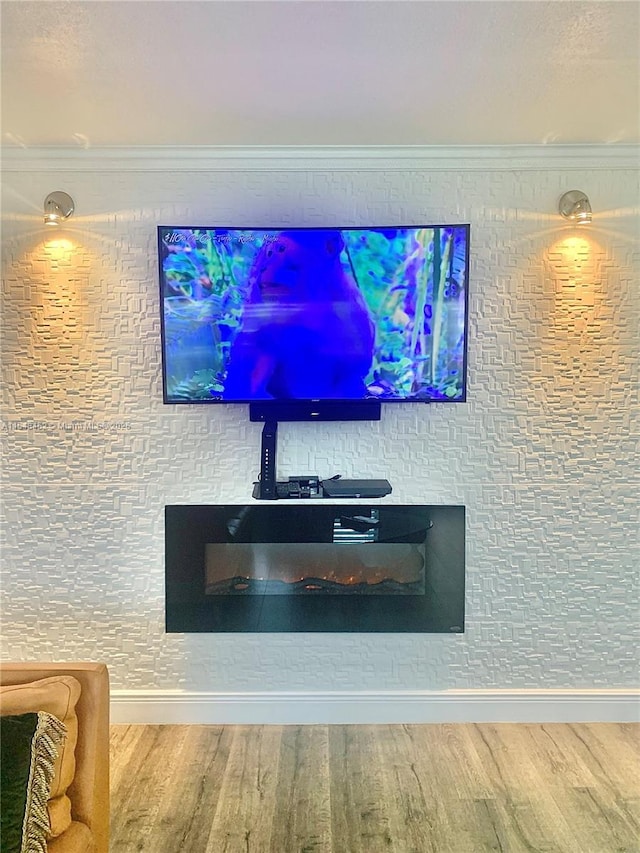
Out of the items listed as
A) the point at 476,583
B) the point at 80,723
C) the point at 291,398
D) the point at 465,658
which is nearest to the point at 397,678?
the point at 465,658

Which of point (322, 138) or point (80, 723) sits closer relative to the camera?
point (80, 723)

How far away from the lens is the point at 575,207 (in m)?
2.68

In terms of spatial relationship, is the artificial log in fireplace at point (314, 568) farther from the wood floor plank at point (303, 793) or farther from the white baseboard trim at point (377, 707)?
the wood floor plank at point (303, 793)

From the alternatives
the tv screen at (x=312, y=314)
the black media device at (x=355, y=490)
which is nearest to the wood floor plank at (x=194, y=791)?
the black media device at (x=355, y=490)

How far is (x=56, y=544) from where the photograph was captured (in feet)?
9.34

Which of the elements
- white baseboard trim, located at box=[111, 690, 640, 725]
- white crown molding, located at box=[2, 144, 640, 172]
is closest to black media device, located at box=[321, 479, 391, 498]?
white baseboard trim, located at box=[111, 690, 640, 725]

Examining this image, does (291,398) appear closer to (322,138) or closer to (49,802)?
(322,138)

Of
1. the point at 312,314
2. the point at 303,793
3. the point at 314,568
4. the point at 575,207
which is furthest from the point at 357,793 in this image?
the point at 575,207

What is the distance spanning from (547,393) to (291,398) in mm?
1104

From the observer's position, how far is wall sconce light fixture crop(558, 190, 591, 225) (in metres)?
2.64

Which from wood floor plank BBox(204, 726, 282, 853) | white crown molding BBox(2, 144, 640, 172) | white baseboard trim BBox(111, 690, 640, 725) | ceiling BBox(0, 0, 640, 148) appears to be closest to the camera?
ceiling BBox(0, 0, 640, 148)

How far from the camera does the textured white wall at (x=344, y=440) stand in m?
2.78

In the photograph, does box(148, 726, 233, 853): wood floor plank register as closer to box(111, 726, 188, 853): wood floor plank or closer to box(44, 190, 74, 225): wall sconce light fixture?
box(111, 726, 188, 853): wood floor plank

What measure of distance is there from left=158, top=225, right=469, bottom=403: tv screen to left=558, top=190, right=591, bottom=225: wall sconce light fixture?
0.51m
